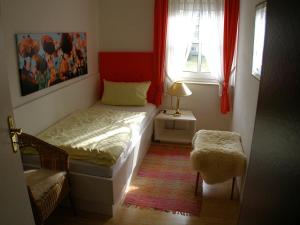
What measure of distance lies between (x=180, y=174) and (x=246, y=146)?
863 mm

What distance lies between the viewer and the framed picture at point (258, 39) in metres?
2.11

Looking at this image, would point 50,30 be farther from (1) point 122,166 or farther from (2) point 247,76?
(2) point 247,76

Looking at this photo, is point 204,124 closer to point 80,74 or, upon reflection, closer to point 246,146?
point 246,146

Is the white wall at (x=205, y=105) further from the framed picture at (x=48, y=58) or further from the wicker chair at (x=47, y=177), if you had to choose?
the wicker chair at (x=47, y=177)

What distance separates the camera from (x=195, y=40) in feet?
12.6

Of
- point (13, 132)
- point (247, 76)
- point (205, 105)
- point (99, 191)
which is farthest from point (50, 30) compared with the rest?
point (205, 105)

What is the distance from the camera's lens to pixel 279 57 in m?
0.83

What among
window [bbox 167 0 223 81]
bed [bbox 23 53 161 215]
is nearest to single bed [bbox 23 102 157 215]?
bed [bbox 23 53 161 215]

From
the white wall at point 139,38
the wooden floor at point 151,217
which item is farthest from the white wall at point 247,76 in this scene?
the white wall at point 139,38

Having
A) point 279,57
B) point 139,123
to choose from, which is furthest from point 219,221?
point 279,57

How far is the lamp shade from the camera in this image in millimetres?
3617

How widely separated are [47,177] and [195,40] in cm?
274

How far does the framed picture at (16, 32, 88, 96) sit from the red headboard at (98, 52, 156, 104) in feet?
1.73

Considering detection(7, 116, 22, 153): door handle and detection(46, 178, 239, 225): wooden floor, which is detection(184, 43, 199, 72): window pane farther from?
detection(7, 116, 22, 153): door handle
